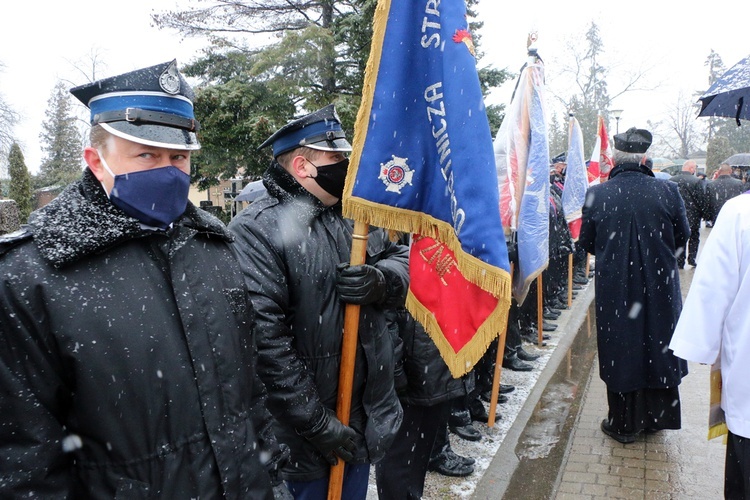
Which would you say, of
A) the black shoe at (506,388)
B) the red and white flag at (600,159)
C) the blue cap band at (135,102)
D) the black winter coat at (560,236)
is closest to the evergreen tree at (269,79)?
the red and white flag at (600,159)

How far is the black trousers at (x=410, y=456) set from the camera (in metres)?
3.21

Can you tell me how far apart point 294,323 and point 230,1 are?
1371 cm

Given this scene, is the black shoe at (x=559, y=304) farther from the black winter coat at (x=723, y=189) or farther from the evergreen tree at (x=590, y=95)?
the evergreen tree at (x=590, y=95)

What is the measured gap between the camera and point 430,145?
255 cm

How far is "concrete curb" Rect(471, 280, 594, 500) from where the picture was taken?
12.5ft

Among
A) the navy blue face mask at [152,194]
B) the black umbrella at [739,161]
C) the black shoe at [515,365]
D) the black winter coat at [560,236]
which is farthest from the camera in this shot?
the black umbrella at [739,161]

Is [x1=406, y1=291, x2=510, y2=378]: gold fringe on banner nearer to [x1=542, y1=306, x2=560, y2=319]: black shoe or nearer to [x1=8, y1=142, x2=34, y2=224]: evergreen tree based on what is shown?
[x1=542, y1=306, x2=560, y2=319]: black shoe

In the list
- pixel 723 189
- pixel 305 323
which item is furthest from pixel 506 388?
pixel 723 189

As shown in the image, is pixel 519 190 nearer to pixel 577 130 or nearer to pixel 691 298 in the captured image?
pixel 691 298

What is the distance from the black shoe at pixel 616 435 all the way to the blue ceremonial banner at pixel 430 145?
8.63 feet

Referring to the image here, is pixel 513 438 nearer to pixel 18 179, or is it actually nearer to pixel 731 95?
pixel 731 95

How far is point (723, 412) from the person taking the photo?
9.27 feet

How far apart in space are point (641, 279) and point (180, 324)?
13.1 ft

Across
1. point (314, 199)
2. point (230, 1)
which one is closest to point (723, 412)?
point (314, 199)
